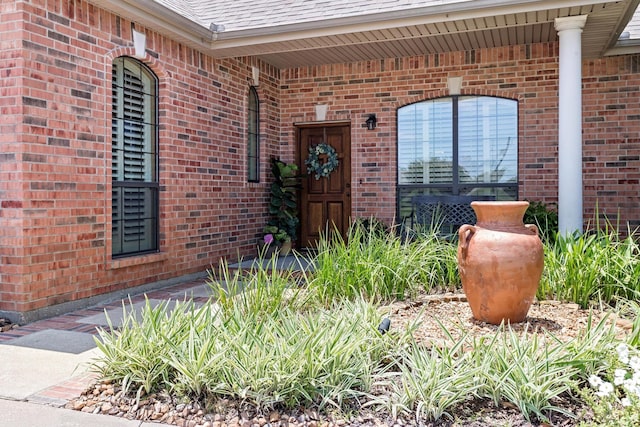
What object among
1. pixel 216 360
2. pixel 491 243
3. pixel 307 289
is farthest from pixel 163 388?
pixel 491 243

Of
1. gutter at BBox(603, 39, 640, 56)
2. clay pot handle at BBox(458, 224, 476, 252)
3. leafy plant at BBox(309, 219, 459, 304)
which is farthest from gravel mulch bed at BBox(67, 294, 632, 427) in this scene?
gutter at BBox(603, 39, 640, 56)

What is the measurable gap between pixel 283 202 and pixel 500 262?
17.4 feet

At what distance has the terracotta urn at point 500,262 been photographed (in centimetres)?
364

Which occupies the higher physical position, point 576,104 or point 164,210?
point 576,104

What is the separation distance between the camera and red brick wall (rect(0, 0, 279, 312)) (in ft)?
15.2

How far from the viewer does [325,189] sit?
8938mm

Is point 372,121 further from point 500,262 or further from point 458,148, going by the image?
point 500,262

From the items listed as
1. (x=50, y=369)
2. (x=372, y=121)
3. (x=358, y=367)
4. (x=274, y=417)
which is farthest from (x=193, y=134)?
(x=274, y=417)

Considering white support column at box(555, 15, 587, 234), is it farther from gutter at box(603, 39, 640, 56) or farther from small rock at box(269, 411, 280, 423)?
small rock at box(269, 411, 280, 423)

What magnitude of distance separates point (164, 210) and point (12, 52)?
2362 millimetres

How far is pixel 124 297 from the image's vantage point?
5785 mm

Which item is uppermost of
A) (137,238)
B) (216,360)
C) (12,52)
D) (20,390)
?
(12,52)

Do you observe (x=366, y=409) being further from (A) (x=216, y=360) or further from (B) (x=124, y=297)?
(B) (x=124, y=297)

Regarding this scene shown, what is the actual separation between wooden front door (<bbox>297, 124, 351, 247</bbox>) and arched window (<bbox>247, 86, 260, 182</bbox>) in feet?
2.69
